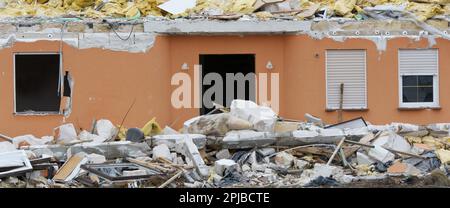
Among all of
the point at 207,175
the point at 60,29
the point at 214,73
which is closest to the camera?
the point at 207,175

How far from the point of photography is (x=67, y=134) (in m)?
18.6

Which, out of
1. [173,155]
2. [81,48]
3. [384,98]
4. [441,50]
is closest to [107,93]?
[81,48]

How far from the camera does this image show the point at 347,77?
20.5 metres

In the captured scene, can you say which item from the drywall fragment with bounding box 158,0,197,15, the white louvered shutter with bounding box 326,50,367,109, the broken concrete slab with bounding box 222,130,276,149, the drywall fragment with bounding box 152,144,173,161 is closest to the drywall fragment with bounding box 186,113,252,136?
the broken concrete slab with bounding box 222,130,276,149

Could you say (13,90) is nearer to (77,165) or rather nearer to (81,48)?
(81,48)

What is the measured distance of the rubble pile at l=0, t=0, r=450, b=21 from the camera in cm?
2042

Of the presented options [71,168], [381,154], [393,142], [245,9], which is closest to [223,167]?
[71,168]

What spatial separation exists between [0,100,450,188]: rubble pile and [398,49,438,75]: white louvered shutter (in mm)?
2437

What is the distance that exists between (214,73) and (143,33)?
2.22m

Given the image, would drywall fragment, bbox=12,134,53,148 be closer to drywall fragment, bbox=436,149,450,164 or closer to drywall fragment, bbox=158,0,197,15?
drywall fragment, bbox=158,0,197,15

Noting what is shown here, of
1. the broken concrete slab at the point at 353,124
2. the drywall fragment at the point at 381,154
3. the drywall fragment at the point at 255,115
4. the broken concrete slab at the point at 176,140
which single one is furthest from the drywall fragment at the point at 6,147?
the drywall fragment at the point at 381,154

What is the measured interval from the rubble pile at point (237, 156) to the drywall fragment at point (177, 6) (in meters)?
3.75

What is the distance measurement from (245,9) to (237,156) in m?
5.49

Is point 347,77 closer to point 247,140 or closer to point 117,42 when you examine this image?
point 247,140
